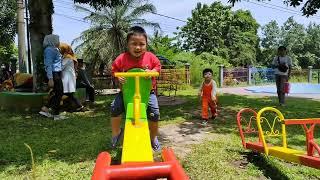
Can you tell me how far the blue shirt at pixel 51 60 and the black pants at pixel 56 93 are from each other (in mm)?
134

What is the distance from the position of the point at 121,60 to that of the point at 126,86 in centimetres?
42

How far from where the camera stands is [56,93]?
863cm

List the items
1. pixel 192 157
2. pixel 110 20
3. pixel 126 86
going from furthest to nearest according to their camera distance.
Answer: pixel 110 20 → pixel 192 157 → pixel 126 86

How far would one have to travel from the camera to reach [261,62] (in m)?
46.3

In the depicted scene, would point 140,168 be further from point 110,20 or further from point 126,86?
point 110,20

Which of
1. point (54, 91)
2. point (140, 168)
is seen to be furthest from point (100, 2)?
point (140, 168)

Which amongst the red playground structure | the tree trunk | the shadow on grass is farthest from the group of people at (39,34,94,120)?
the red playground structure

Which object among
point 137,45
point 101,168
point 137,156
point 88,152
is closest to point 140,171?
point 101,168

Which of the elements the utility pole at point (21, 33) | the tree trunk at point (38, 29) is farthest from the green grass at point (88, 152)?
the utility pole at point (21, 33)

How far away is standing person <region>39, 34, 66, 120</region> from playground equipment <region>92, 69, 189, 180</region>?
401 cm

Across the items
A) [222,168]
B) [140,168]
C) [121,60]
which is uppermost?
[121,60]

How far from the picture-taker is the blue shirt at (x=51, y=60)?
8398 millimetres

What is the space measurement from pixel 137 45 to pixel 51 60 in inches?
161

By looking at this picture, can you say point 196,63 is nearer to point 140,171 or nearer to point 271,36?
point 140,171
